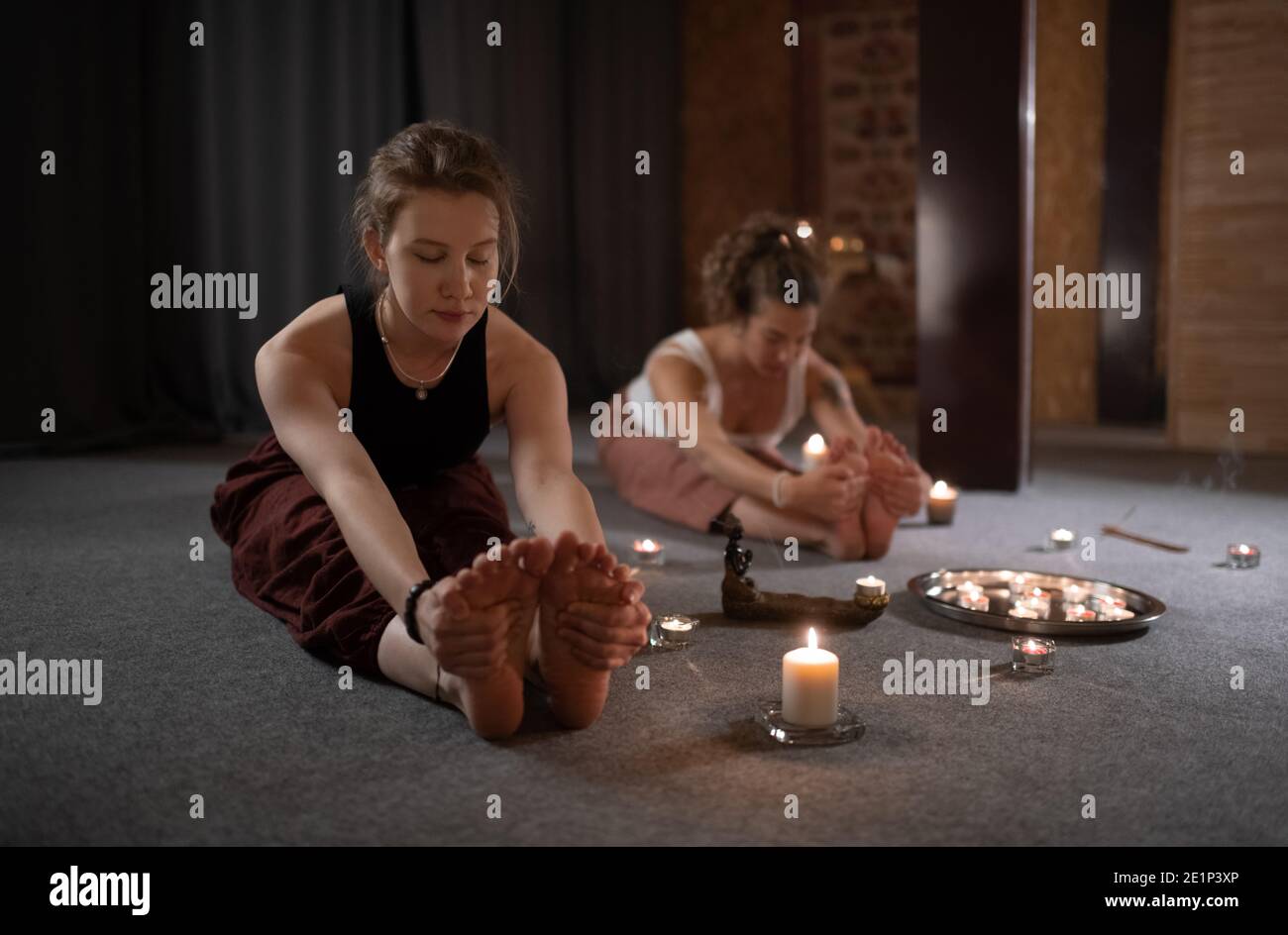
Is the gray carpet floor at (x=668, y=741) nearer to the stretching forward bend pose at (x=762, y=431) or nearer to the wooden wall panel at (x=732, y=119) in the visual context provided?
the stretching forward bend pose at (x=762, y=431)

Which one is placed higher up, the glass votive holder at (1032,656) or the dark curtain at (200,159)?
the dark curtain at (200,159)

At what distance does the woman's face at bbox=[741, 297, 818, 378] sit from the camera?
2.54 m

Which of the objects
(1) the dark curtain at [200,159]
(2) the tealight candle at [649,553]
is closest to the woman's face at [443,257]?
(2) the tealight candle at [649,553]

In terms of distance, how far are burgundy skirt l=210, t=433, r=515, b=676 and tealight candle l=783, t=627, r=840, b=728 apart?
525 mm

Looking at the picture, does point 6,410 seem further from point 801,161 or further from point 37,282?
point 801,161

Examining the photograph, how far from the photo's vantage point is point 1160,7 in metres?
4.34

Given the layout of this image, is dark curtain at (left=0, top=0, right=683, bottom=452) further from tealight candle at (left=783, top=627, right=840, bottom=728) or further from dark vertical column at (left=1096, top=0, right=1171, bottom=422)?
tealight candle at (left=783, top=627, right=840, bottom=728)

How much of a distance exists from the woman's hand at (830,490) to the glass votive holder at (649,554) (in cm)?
28

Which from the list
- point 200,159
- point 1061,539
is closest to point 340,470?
point 1061,539

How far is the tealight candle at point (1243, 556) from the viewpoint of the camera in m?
2.36
